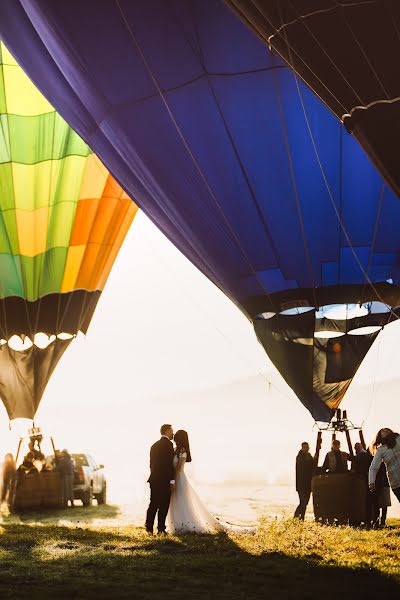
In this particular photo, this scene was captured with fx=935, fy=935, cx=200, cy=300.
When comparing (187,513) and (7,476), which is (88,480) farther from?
(187,513)

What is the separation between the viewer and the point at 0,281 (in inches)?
692

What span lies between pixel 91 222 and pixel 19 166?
5.55 feet

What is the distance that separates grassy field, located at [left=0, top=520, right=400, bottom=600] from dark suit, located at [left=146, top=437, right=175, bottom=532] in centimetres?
28

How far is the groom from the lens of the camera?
10266 millimetres

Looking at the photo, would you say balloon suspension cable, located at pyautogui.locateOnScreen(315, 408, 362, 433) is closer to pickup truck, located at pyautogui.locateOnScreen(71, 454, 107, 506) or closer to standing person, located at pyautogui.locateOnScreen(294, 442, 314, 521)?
standing person, located at pyautogui.locateOnScreen(294, 442, 314, 521)

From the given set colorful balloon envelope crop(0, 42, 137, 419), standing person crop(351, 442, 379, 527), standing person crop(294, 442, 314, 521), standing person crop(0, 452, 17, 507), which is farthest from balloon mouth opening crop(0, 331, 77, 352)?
standing person crop(351, 442, 379, 527)

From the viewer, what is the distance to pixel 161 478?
1026cm

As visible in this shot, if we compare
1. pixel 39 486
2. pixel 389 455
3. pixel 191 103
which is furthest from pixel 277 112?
pixel 39 486

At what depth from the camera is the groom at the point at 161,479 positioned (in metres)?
10.3

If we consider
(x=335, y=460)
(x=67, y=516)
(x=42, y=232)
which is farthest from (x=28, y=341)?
(x=335, y=460)

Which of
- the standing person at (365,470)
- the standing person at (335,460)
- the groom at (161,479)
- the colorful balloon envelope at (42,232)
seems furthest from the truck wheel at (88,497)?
the groom at (161,479)

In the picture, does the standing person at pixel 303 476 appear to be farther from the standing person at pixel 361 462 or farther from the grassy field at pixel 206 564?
the grassy field at pixel 206 564

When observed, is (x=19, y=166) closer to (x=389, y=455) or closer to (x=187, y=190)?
(x=187, y=190)

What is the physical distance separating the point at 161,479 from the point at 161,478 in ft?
0.05
